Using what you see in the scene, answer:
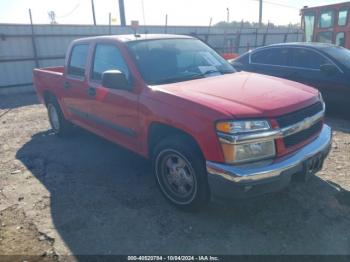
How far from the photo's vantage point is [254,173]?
2838 millimetres

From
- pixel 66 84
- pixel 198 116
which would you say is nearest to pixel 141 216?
pixel 198 116

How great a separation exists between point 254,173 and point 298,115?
800 mm

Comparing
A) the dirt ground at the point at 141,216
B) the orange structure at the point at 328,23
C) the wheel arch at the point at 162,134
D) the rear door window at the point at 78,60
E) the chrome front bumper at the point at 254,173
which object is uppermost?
the orange structure at the point at 328,23

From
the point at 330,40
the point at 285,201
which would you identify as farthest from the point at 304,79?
the point at 330,40

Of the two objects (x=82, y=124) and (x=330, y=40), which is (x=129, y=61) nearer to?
(x=82, y=124)

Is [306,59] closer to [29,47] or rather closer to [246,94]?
[246,94]

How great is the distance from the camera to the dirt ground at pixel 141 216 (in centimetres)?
301

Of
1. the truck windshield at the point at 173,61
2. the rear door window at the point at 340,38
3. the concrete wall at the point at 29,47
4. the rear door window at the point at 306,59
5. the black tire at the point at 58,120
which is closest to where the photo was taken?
the truck windshield at the point at 173,61

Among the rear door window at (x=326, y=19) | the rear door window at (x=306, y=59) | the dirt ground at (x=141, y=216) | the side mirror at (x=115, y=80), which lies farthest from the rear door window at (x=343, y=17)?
the side mirror at (x=115, y=80)

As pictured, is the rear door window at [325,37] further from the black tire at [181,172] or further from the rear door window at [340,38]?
the black tire at [181,172]

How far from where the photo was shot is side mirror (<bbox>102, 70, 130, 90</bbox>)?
3.71 m

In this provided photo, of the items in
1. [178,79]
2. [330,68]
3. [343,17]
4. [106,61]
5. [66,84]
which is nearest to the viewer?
[178,79]

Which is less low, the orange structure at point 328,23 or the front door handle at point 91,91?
the orange structure at point 328,23

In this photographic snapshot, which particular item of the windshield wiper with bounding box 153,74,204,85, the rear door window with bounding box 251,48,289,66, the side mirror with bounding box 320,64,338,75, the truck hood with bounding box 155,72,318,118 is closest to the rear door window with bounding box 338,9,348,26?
the rear door window with bounding box 251,48,289,66
